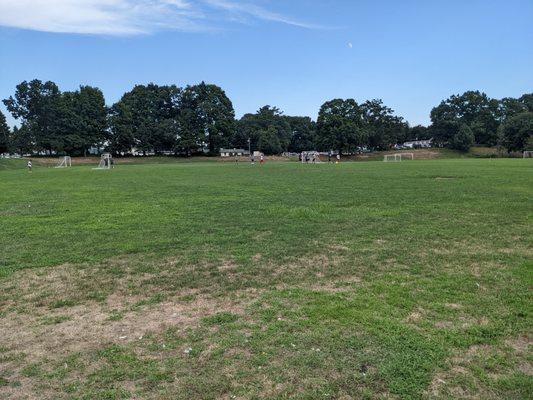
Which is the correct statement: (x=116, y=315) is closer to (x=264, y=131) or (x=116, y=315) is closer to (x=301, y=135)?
(x=264, y=131)

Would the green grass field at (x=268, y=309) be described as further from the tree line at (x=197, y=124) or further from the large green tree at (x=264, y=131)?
the large green tree at (x=264, y=131)

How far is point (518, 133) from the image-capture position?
10000 cm

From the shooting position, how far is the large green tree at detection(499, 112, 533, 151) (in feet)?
325

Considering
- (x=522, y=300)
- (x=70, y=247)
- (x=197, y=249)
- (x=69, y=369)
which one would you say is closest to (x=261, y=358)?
(x=69, y=369)

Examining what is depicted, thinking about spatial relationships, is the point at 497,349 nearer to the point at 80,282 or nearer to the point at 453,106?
the point at 80,282

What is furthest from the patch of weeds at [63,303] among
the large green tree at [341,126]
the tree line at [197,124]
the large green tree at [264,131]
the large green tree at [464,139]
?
the large green tree at [464,139]

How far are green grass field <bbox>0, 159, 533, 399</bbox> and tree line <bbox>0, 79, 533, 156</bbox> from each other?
92.7 m

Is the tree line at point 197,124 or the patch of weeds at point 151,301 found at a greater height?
the tree line at point 197,124

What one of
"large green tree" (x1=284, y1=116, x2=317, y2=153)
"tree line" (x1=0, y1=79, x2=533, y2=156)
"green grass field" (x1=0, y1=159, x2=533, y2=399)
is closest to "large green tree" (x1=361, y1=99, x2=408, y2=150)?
"tree line" (x1=0, y1=79, x2=533, y2=156)

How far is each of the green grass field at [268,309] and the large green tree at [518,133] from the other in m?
104

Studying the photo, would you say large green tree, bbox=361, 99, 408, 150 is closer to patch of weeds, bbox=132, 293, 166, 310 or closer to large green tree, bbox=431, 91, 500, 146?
large green tree, bbox=431, 91, 500, 146

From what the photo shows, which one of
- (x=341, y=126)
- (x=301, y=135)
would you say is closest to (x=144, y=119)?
(x=341, y=126)

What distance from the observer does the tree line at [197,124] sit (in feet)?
316

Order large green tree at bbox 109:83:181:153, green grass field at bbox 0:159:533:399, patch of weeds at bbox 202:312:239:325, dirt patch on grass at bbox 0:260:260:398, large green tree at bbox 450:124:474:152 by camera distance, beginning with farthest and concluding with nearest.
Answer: large green tree at bbox 450:124:474:152, large green tree at bbox 109:83:181:153, patch of weeds at bbox 202:312:239:325, dirt patch on grass at bbox 0:260:260:398, green grass field at bbox 0:159:533:399
